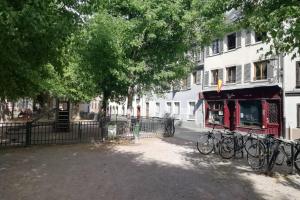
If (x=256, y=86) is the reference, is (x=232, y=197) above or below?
below

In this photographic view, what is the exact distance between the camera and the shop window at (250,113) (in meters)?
24.2

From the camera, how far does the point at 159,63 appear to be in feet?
59.4

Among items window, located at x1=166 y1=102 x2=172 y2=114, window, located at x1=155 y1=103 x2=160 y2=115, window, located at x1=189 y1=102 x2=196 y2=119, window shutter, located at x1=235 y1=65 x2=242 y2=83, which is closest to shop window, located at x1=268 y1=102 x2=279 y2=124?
window shutter, located at x1=235 y1=65 x2=242 y2=83

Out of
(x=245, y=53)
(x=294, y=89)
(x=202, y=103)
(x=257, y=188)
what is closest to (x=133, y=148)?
(x=257, y=188)

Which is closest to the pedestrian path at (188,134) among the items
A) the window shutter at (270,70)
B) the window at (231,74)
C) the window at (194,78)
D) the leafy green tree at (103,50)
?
the window at (231,74)

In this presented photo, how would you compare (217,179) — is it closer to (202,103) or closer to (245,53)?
(245,53)

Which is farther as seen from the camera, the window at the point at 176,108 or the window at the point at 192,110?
the window at the point at 176,108

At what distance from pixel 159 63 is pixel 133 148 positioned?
5549 millimetres

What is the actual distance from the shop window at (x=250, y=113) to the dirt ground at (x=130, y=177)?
1233cm

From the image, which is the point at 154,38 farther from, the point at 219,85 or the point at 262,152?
the point at 219,85

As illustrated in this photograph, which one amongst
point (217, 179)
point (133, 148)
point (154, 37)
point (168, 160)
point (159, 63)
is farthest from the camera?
point (159, 63)

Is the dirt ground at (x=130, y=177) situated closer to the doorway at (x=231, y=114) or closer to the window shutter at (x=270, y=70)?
the window shutter at (x=270, y=70)

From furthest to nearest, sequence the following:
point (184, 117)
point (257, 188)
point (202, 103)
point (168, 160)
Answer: point (184, 117), point (202, 103), point (168, 160), point (257, 188)

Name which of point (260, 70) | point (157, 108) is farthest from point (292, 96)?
point (157, 108)
